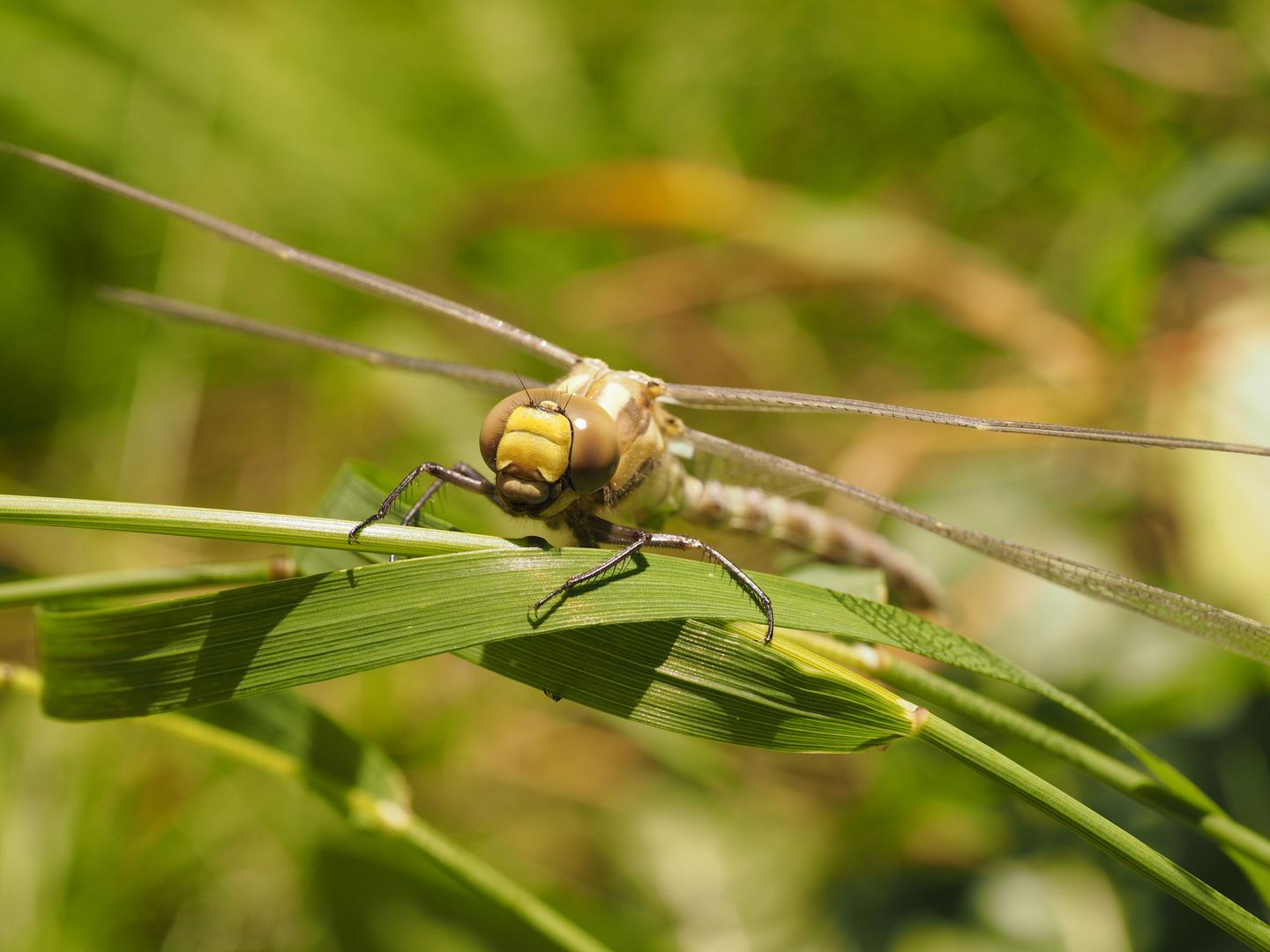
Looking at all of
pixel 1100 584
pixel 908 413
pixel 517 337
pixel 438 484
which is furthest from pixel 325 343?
pixel 1100 584

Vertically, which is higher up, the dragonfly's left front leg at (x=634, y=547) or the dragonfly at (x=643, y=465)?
the dragonfly at (x=643, y=465)

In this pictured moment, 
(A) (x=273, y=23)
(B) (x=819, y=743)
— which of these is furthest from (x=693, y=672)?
(A) (x=273, y=23)

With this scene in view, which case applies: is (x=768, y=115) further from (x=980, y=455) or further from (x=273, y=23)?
(x=273, y=23)

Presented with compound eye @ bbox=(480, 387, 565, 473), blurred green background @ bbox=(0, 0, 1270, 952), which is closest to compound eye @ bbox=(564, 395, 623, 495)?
compound eye @ bbox=(480, 387, 565, 473)

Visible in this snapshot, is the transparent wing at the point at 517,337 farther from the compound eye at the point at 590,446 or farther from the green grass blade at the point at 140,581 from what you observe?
the green grass blade at the point at 140,581

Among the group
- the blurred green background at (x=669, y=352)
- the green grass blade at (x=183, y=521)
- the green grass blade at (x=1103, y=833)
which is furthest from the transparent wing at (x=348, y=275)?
the green grass blade at (x=1103, y=833)

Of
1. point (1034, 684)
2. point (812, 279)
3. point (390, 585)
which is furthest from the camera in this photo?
point (812, 279)

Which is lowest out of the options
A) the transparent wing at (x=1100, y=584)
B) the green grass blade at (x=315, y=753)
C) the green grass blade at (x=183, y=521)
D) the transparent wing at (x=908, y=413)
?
the green grass blade at (x=315, y=753)

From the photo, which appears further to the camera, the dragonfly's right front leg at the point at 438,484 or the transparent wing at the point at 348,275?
the transparent wing at the point at 348,275
